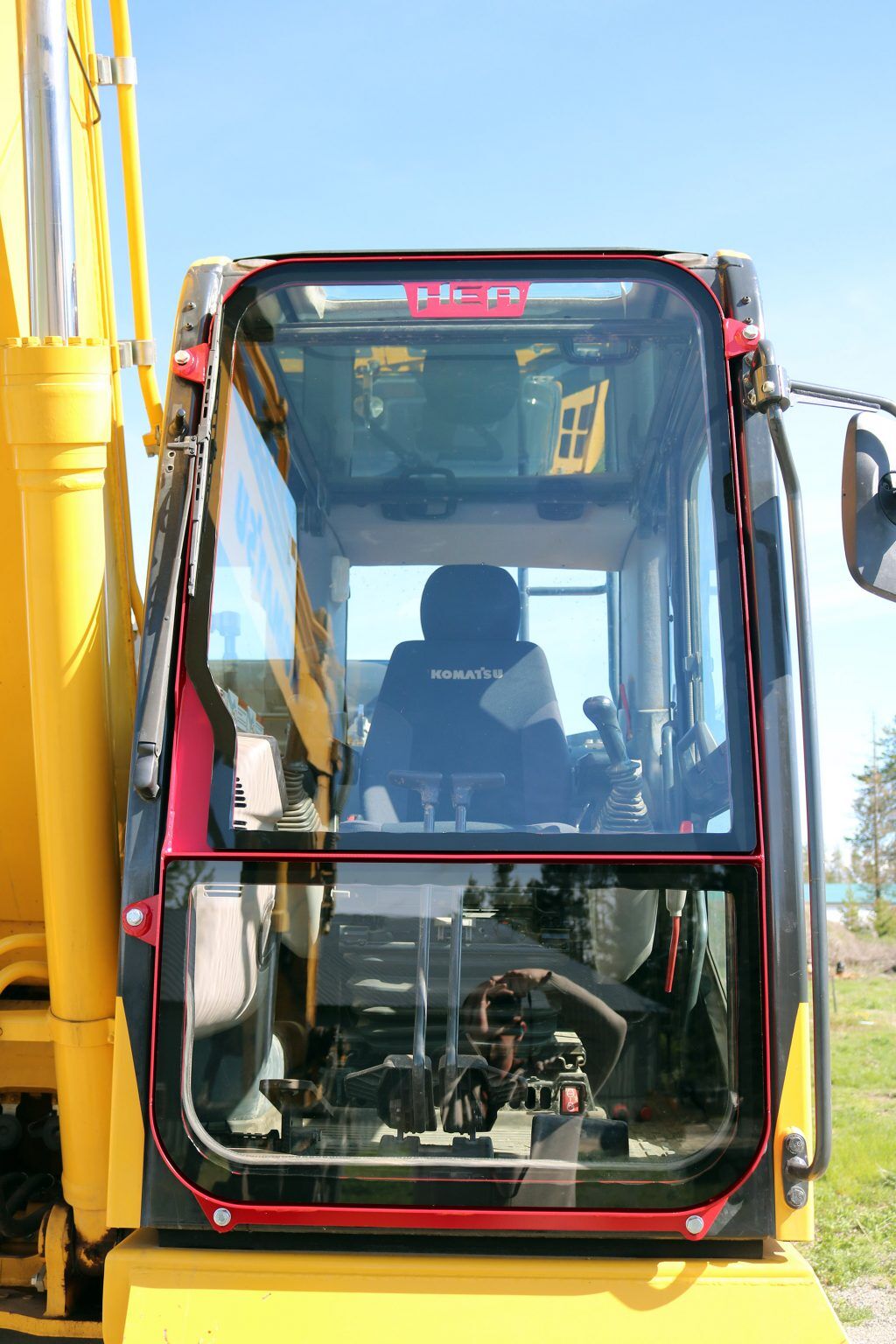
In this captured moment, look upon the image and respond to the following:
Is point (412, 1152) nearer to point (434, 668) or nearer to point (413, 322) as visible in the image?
point (434, 668)

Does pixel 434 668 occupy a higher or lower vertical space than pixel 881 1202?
higher

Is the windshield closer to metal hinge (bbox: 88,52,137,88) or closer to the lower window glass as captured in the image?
the lower window glass

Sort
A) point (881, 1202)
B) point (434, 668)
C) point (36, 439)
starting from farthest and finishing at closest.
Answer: point (881, 1202) → point (434, 668) → point (36, 439)

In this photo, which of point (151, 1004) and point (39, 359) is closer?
point (151, 1004)

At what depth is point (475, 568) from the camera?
265 cm

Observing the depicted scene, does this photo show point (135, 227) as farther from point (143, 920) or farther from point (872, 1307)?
point (872, 1307)

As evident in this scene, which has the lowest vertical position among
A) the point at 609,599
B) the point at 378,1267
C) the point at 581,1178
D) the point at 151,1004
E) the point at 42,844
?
the point at 378,1267

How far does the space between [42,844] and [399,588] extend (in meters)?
0.94

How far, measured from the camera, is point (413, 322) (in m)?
2.60

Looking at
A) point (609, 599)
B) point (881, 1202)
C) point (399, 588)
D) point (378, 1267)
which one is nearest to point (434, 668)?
point (399, 588)

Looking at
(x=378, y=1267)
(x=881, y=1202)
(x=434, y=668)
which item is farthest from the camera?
(x=881, y=1202)

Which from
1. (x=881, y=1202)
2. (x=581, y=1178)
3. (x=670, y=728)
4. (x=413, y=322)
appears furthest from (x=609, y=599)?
(x=881, y=1202)

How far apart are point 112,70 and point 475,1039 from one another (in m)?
2.43

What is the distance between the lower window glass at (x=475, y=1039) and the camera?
220 cm
